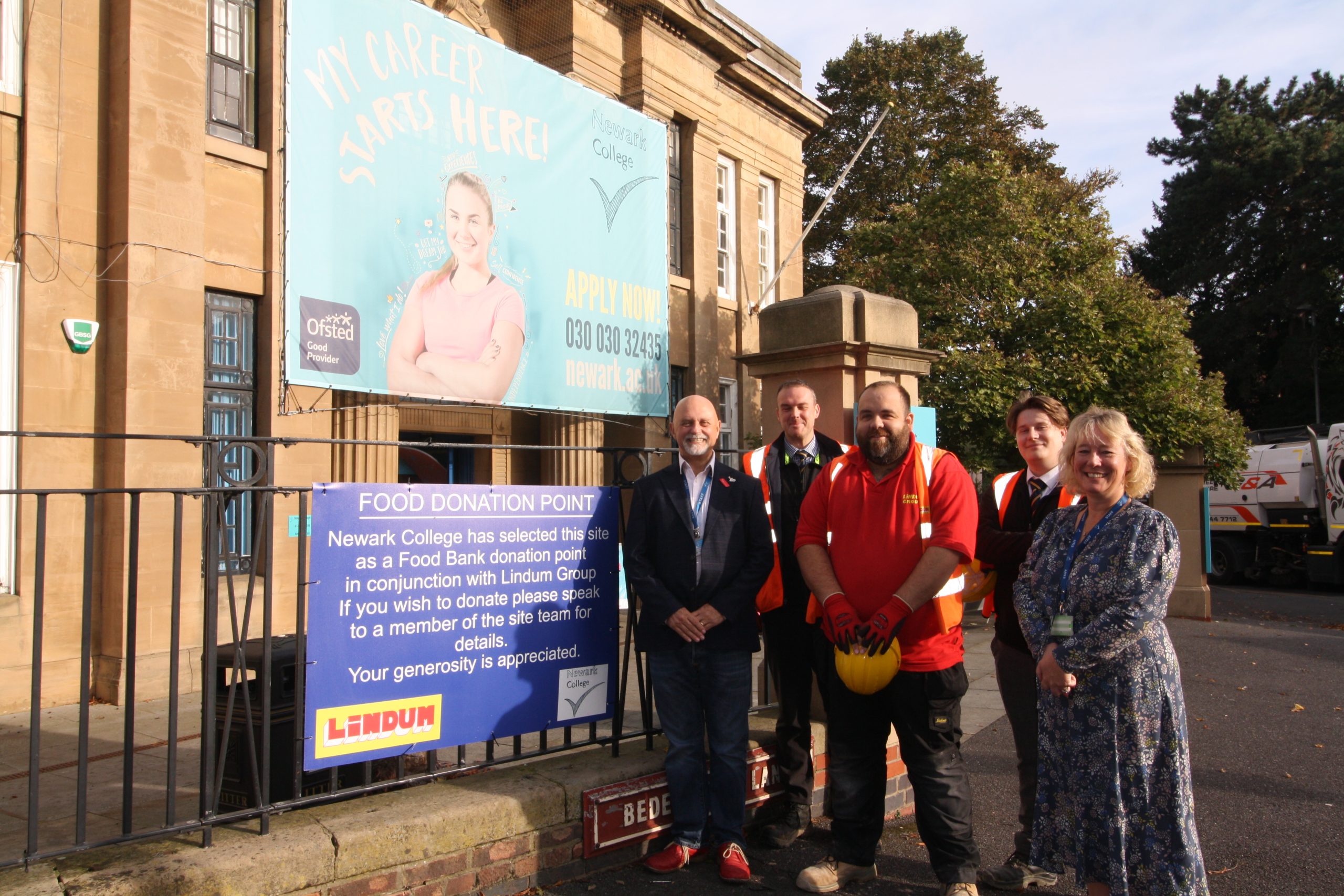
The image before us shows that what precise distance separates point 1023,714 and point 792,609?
3.46ft

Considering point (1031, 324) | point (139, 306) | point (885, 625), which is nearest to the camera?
point (885, 625)

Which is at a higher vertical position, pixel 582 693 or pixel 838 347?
pixel 838 347

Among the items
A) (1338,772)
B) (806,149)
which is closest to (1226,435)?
(1338,772)

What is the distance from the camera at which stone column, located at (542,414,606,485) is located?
44.0 ft

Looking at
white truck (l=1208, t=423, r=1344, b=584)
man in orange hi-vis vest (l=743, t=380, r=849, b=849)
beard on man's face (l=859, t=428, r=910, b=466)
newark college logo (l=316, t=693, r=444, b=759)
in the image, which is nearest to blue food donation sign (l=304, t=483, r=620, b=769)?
newark college logo (l=316, t=693, r=444, b=759)

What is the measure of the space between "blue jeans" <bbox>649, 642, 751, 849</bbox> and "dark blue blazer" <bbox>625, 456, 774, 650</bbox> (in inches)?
3.4

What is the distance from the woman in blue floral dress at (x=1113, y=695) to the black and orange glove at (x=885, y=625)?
466 mm

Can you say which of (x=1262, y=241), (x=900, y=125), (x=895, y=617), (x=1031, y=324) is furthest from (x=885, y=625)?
(x=1262, y=241)

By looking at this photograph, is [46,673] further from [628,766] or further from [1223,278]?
[1223,278]

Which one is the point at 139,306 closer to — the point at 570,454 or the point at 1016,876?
the point at 570,454

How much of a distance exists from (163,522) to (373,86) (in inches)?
184

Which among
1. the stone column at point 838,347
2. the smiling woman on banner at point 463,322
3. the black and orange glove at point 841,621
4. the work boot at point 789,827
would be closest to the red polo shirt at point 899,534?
the black and orange glove at point 841,621

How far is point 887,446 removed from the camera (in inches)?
146

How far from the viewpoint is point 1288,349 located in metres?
33.2
